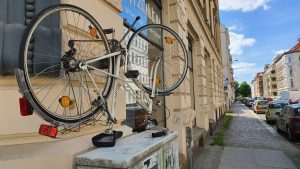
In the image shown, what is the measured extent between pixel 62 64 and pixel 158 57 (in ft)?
5.77

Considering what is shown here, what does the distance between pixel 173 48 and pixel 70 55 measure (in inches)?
172

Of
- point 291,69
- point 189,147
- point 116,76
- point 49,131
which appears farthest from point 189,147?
point 291,69

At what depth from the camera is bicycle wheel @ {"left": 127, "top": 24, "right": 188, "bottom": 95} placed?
365 centimetres

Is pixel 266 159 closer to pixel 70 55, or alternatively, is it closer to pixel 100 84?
pixel 100 84

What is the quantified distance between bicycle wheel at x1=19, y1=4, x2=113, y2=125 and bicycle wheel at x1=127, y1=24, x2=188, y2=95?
58 centimetres

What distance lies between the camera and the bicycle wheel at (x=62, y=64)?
7.39 ft

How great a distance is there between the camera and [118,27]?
11.7ft

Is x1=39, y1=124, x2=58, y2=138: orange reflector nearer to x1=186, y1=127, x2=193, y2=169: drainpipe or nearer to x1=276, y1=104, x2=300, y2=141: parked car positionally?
x1=186, y1=127, x2=193, y2=169: drainpipe

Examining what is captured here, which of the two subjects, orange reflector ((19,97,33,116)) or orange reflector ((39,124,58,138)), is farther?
orange reflector ((39,124,58,138))

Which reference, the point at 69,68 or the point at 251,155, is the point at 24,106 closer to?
the point at 69,68

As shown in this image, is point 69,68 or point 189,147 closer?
point 69,68

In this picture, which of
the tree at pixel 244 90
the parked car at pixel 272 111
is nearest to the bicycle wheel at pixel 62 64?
the parked car at pixel 272 111

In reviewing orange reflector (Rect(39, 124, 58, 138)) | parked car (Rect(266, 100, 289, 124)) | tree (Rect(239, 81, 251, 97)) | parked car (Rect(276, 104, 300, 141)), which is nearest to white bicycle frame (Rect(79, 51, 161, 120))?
orange reflector (Rect(39, 124, 58, 138))

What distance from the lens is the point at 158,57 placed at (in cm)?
392
